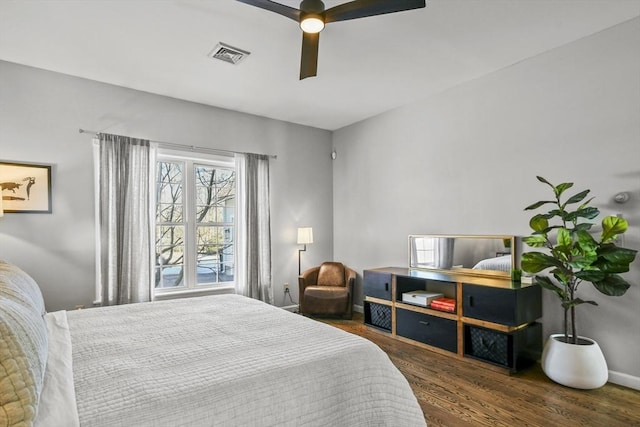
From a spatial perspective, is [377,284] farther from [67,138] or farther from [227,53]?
[67,138]

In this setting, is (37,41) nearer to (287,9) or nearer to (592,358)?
(287,9)

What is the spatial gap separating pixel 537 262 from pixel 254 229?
Result: 313cm

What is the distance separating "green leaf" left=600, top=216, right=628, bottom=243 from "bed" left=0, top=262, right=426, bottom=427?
2086 millimetres

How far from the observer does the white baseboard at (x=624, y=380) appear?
104 inches

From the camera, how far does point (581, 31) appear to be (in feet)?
9.30

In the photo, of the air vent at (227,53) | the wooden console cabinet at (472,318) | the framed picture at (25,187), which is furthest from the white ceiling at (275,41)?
the wooden console cabinet at (472,318)

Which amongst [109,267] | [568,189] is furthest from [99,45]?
[568,189]

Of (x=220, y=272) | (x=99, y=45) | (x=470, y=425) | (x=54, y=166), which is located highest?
(x=99, y=45)

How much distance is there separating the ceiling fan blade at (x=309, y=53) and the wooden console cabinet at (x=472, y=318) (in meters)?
2.29

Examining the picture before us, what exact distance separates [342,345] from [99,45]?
3.05 meters

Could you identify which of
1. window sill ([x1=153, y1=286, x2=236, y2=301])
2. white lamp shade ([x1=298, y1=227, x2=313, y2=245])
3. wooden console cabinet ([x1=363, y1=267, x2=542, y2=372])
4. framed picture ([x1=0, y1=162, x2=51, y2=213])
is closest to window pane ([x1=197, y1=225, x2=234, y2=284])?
window sill ([x1=153, y1=286, x2=236, y2=301])

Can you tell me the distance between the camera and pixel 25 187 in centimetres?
325

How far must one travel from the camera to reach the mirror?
11.1ft

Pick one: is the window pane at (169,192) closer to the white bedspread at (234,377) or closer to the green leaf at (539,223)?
the white bedspread at (234,377)
